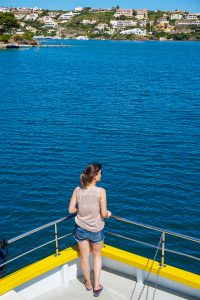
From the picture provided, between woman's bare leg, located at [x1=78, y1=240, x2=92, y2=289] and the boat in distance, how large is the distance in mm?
286

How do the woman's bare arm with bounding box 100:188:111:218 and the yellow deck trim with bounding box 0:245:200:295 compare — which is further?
the yellow deck trim with bounding box 0:245:200:295

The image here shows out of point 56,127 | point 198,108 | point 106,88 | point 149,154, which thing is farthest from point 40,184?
point 106,88

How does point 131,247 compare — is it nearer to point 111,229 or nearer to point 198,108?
point 111,229

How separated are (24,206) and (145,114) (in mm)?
20911

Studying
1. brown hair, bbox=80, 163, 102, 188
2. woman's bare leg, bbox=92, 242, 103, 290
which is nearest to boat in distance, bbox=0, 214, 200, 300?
woman's bare leg, bbox=92, 242, 103, 290

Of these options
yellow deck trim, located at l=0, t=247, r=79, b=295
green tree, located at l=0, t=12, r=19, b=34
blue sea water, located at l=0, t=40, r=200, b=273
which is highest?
green tree, located at l=0, t=12, r=19, b=34

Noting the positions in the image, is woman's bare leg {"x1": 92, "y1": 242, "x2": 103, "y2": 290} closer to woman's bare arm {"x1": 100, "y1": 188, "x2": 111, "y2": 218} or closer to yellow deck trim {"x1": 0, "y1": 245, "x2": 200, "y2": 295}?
yellow deck trim {"x1": 0, "y1": 245, "x2": 200, "y2": 295}

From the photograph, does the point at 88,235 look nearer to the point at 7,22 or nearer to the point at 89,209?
the point at 89,209

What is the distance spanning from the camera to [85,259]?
281 inches

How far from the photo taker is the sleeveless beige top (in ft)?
21.4

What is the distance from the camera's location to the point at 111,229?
16.9m

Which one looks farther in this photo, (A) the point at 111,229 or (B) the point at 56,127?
(B) the point at 56,127

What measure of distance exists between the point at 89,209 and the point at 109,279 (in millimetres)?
1832

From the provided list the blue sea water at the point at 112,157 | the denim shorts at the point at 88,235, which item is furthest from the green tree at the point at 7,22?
the denim shorts at the point at 88,235
